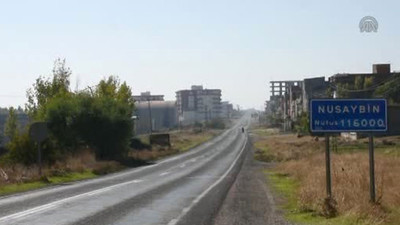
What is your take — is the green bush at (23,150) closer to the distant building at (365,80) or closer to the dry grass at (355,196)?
the dry grass at (355,196)

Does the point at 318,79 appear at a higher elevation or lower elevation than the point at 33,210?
higher

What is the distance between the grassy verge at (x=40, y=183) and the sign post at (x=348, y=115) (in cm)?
1470

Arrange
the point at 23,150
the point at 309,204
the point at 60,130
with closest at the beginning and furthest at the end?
the point at 309,204
the point at 23,150
the point at 60,130

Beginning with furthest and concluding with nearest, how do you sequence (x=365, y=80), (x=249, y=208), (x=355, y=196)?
(x=365, y=80)
(x=249, y=208)
(x=355, y=196)

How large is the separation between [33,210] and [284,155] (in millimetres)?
44778

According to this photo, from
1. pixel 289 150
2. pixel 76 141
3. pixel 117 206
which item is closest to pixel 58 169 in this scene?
pixel 76 141

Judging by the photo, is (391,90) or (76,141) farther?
(391,90)

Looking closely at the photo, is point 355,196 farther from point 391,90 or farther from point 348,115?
point 391,90

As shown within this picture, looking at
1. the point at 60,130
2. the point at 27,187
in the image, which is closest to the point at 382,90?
the point at 60,130

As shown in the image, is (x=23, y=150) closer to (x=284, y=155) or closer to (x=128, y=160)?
(x=128, y=160)

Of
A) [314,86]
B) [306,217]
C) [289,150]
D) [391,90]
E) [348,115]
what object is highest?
[314,86]

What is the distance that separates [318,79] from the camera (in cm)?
14638

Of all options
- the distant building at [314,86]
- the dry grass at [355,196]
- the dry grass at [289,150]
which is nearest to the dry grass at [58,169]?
the dry grass at [355,196]

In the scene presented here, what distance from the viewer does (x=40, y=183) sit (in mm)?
32281
